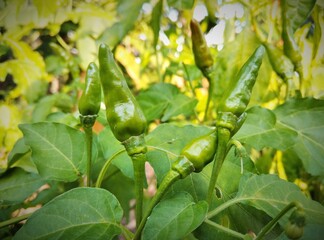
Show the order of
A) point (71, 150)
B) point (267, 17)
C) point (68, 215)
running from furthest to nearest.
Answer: point (267, 17), point (71, 150), point (68, 215)

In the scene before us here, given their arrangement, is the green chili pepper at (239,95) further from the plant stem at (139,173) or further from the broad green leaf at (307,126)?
the broad green leaf at (307,126)

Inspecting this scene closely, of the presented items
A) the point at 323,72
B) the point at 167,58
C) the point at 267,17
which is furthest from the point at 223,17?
the point at 167,58

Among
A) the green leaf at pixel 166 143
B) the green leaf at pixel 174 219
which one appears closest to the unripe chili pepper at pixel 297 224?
the green leaf at pixel 174 219

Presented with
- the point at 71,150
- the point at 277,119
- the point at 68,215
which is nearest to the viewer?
the point at 68,215

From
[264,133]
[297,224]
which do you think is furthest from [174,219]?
[264,133]

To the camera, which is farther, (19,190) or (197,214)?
(19,190)

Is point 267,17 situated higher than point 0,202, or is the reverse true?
point 267,17

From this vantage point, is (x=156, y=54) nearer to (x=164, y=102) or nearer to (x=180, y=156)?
(x=164, y=102)

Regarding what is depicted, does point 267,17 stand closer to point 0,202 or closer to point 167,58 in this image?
point 167,58
